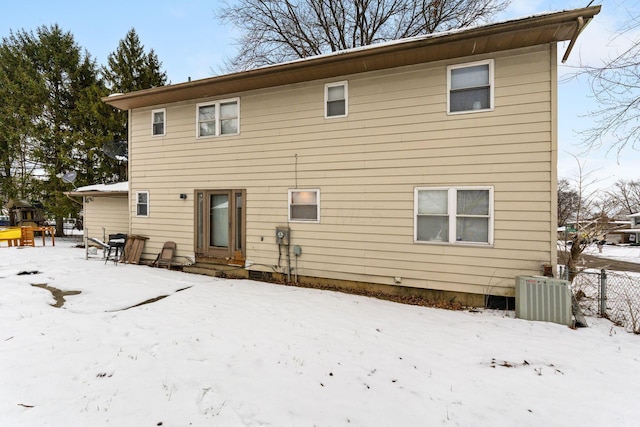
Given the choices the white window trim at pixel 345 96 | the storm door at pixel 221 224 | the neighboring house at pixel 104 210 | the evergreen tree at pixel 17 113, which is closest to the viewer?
the white window trim at pixel 345 96

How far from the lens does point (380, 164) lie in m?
6.22

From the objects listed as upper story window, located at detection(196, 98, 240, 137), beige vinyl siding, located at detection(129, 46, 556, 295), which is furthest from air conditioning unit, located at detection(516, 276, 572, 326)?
upper story window, located at detection(196, 98, 240, 137)

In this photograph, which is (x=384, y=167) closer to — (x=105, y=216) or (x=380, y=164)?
(x=380, y=164)

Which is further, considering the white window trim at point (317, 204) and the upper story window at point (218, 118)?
the upper story window at point (218, 118)

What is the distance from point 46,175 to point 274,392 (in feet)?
67.0

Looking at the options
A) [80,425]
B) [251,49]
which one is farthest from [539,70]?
[251,49]

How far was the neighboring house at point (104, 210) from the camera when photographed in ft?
37.2

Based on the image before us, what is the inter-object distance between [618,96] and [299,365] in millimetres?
8043

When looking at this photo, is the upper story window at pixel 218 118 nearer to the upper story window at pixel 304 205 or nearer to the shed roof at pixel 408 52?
the shed roof at pixel 408 52

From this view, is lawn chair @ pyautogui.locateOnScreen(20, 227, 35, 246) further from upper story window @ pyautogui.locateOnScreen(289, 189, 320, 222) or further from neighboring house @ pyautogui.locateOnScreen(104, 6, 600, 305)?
upper story window @ pyautogui.locateOnScreen(289, 189, 320, 222)

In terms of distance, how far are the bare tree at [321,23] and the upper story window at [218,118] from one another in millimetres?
6918

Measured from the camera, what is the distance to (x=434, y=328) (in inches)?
175

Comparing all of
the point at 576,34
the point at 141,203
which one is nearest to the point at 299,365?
the point at 576,34

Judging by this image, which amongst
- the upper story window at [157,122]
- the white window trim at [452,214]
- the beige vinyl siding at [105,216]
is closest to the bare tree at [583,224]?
the white window trim at [452,214]
